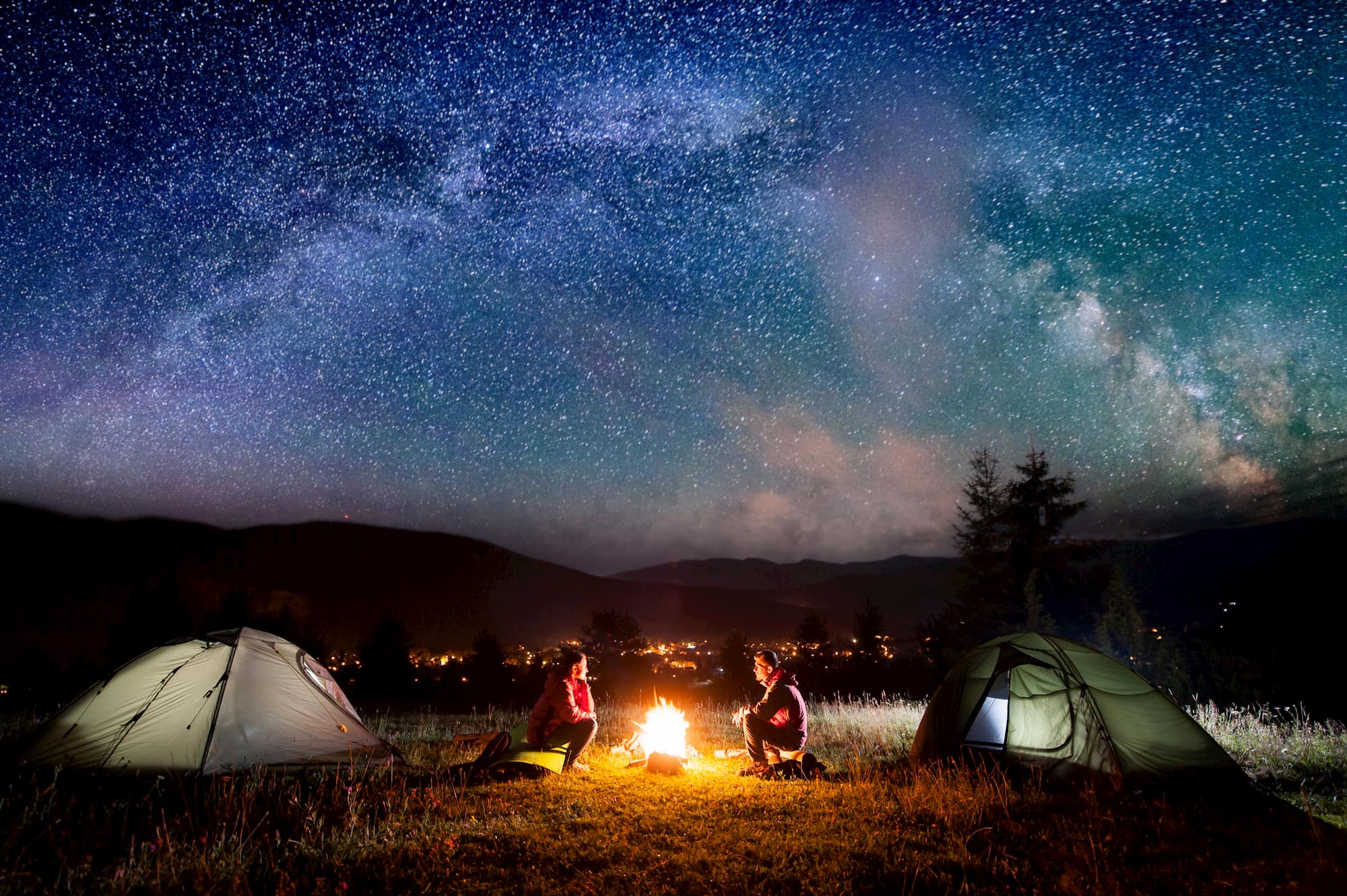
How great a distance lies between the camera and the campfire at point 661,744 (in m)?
9.65

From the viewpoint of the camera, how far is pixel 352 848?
5.96 m

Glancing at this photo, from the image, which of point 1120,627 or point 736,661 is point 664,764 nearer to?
point 1120,627

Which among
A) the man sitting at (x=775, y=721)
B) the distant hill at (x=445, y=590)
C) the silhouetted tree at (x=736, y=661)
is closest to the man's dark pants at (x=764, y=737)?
the man sitting at (x=775, y=721)

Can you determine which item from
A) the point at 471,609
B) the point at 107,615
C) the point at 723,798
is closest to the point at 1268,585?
the point at 723,798

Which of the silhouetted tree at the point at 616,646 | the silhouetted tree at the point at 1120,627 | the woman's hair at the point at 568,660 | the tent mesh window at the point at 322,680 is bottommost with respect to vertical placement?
the silhouetted tree at the point at 616,646

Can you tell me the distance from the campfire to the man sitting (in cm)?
102

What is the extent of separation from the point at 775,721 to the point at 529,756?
348 cm

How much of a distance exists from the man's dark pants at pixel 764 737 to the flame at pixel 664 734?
3.44ft

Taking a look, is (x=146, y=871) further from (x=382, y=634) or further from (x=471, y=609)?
(x=471, y=609)

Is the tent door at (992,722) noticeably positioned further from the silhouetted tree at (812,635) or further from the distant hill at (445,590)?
the silhouetted tree at (812,635)

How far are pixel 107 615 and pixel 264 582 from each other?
38397 millimetres

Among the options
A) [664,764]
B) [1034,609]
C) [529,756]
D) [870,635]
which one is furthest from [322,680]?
[870,635]

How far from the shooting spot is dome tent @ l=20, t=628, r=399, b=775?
28.7 ft

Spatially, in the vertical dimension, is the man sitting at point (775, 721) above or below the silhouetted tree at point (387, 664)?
above
